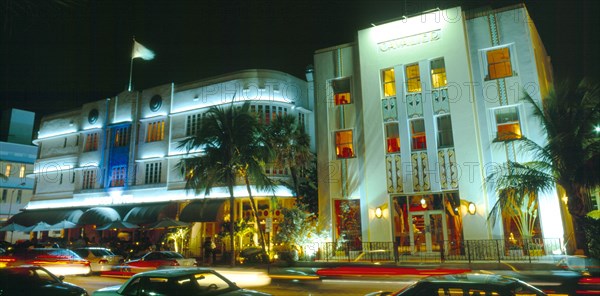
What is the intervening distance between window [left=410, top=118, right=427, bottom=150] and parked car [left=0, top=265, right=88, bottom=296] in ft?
59.5

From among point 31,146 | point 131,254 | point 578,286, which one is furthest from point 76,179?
point 578,286

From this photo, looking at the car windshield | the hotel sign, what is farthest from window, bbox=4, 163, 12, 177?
the hotel sign

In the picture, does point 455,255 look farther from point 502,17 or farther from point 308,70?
point 308,70

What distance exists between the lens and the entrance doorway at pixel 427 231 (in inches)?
871

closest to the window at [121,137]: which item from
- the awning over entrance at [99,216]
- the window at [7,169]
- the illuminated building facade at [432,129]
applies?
the awning over entrance at [99,216]

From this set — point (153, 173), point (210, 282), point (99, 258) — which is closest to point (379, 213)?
point (99, 258)

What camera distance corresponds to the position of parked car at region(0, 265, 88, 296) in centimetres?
992

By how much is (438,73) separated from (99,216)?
26680 millimetres

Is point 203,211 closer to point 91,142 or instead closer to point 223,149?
point 223,149

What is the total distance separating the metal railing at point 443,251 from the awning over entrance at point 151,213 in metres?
12.2

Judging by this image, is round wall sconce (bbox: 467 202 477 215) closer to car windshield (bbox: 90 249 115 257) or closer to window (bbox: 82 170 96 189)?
Answer: car windshield (bbox: 90 249 115 257)

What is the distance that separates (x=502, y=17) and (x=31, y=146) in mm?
62332

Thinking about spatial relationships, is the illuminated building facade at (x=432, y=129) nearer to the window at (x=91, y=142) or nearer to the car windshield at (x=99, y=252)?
the car windshield at (x=99, y=252)

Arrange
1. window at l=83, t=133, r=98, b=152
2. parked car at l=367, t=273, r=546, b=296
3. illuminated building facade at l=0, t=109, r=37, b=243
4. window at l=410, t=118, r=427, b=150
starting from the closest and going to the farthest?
parked car at l=367, t=273, r=546, b=296
window at l=410, t=118, r=427, b=150
window at l=83, t=133, r=98, b=152
illuminated building facade at l=0, t=109, r=37, b=243
